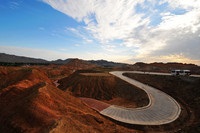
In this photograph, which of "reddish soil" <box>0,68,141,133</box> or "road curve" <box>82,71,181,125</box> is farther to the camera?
"road curve" <box>82,71,181,125</box>

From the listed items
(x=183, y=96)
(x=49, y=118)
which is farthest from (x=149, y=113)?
(x=49, y=118)

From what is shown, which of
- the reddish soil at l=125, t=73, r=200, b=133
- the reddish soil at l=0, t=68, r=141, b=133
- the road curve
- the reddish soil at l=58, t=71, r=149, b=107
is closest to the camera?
the reddish soil at l=0, t=68, r=141, b=133

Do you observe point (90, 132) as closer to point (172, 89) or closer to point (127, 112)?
point (127, 112)

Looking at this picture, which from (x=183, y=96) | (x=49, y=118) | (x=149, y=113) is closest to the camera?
(x=49, y=118)

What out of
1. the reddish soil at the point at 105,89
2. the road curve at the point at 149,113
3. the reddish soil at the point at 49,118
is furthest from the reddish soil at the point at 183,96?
the reddish soil at the point at 105,89

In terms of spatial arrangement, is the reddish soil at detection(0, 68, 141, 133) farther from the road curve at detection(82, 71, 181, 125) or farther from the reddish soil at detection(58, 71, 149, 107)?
the reddish soil at detection(58, 71, 149, 107)

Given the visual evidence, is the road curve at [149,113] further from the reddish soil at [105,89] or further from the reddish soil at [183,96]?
the reddish soil at [105,89]

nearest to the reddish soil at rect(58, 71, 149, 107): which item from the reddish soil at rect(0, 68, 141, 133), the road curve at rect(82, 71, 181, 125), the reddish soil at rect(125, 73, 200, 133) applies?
the road curve at rect(82, 71, 181, 125)

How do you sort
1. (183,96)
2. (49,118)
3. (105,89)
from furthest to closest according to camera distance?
(105,89) < (183,96) < (49,118)

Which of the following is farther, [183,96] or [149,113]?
[183,96]

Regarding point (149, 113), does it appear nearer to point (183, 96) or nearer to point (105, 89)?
point (183, 96)
